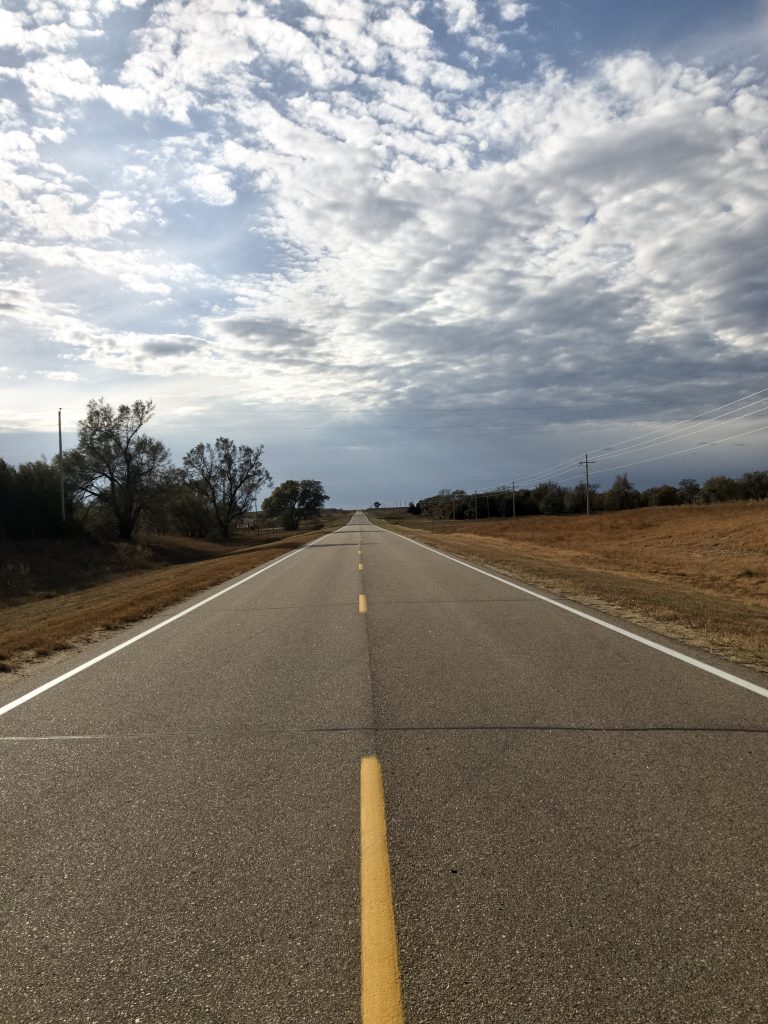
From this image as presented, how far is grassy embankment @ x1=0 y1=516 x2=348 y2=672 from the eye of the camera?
43.8 ft

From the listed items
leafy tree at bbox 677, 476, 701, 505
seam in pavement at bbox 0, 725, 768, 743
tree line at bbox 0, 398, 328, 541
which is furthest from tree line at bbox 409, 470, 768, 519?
seam in pavement at bbox 0, 725, 768, 743

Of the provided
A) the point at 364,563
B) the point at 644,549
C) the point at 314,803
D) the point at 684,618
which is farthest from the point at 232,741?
the point at 644,549

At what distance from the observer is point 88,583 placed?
35.2 m

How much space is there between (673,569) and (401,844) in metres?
26.1

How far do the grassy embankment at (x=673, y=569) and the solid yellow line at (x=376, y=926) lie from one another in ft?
19.8

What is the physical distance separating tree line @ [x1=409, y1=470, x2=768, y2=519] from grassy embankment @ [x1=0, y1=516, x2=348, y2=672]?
231 feet

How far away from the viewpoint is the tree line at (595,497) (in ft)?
336

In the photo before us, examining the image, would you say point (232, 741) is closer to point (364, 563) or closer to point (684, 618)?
point (684, 618)

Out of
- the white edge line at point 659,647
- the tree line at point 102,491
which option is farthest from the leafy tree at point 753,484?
the white edge line at point 659,647

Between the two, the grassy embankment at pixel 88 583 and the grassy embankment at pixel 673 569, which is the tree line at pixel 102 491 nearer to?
the grassy embankment at pixel 88 583

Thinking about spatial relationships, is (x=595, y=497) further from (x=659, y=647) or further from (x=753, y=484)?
(x=659, y=647)

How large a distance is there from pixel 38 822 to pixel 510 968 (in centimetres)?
293

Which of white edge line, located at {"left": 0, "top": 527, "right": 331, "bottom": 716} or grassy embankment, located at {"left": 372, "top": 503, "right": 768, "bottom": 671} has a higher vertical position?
white edge line, located at {"left": 0, "top": 527, "right": 331, "bottom": 716}

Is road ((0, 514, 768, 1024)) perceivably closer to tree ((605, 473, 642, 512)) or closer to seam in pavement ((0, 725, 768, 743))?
seam in pavement ((0, 725, 768, 743))
